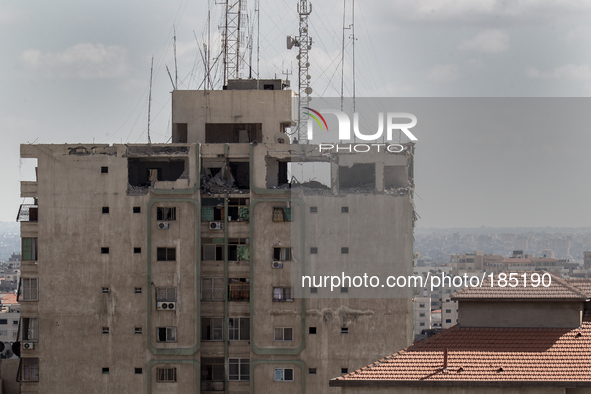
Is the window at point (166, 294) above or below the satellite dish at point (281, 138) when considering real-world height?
below

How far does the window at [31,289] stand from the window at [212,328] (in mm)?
10350

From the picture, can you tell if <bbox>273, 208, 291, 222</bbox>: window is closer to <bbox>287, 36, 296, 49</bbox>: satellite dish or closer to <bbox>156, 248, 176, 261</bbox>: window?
<bbox>156, 248, 176, 261</bbox>: window

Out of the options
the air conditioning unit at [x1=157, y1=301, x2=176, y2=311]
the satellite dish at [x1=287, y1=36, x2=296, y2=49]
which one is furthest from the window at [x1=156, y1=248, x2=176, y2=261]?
the satellite dish at [x1=287, y1=36, x2=296, y2=49]

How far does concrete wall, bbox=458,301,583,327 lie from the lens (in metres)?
37.0

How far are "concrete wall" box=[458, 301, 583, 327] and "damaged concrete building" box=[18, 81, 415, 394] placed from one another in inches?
713

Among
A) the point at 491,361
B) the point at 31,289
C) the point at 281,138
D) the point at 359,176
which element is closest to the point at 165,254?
the point at 31,289

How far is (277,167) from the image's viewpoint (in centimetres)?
5791

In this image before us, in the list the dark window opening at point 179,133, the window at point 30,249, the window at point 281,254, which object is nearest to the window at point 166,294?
the window at point 281,254

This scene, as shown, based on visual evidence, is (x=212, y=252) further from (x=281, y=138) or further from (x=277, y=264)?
(x=281, y=138)

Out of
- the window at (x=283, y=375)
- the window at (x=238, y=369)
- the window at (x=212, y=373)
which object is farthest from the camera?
the window at (x=212, y=373)

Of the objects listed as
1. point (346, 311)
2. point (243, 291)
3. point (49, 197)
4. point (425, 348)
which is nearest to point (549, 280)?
point (425, 348)

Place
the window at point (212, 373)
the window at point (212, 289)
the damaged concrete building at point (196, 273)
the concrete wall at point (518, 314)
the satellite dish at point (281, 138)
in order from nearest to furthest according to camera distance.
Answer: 1. the concrete wall at point (518, 314)
2. the damaged concrete building at point (196, 273)
3. the window at point (212, 289)
4. the window at point (212, 373)
5. the satellite dish at point (281, 138)

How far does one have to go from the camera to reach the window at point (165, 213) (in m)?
56.4

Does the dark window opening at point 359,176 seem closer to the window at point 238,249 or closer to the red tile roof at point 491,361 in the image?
the window at point 238,249
